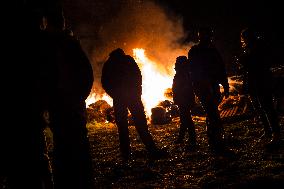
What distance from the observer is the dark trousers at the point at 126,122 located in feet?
20.7

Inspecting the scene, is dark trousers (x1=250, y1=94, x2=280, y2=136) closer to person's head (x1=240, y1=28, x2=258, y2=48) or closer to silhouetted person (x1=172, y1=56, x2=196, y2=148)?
person's head (x1=240, y1=28, x2=258, y2=48)

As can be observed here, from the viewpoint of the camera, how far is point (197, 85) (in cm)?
624

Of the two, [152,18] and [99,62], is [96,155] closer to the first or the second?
[99,62]

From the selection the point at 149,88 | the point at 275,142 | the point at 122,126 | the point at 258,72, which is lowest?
the point at 275,142

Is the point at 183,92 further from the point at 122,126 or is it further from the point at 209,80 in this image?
the point at 122,126

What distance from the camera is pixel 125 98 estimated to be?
6395mm

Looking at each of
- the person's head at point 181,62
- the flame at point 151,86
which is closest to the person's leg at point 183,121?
the person's head at point 181,62

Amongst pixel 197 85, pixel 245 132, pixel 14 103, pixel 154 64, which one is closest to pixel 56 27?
pixel 14 103

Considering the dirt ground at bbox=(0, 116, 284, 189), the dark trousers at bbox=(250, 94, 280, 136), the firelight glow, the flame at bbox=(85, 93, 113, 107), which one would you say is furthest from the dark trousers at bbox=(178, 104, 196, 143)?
the flame at bbox=(85, 93, 113, 107)

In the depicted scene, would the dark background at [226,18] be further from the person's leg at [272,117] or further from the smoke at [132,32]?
the person's leg at [272,117]

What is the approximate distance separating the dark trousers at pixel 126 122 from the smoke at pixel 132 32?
2160cm

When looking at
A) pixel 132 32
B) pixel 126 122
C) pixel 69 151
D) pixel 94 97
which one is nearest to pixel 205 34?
pixel 126 122

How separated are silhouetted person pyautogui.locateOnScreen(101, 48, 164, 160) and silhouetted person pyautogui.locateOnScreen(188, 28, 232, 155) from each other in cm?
110

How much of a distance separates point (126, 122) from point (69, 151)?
120 inches
